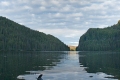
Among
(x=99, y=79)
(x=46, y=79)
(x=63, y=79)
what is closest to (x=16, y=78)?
(x=46, y=79)

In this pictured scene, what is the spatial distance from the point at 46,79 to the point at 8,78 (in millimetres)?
8796

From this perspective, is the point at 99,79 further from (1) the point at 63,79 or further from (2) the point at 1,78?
(2) the point at 1,78

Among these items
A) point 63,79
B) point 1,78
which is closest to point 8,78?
point 1,78

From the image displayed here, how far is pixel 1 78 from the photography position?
56.5m

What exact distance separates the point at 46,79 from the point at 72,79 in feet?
20.3

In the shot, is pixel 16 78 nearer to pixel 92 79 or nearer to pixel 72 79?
pixel 72 79

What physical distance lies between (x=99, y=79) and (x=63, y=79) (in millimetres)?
8625

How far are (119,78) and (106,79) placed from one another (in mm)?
3823

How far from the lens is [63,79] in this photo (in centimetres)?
5744

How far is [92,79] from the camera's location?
191 feet

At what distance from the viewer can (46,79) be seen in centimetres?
5694

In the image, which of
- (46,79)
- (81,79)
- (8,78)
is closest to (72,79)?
(81,79)

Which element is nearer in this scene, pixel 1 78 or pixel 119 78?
pixel 1 78

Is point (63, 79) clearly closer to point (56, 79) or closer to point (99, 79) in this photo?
point (56, 79)
